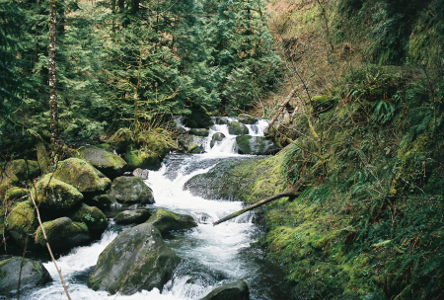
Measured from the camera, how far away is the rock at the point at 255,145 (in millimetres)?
13781

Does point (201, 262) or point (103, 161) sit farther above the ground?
point (103, 161)

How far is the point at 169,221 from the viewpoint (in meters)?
7.45

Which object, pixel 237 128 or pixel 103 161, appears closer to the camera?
pixel 103 161

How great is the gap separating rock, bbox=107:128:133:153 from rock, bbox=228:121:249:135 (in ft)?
22.5

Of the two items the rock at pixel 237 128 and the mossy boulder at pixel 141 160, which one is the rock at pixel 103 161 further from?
the rock at pixel 237 128

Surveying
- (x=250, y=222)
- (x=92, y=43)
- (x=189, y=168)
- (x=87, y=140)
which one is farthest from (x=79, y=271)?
(x=92, y=43)

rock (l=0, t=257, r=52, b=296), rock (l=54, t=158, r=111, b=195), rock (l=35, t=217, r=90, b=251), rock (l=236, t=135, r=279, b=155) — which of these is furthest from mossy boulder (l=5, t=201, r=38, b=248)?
rock (l=236, t=135, r=279, b=155)

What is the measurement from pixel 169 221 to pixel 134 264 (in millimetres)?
2358

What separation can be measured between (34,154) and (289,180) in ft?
30.0

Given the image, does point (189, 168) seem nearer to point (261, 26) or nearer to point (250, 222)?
point (250, 222)

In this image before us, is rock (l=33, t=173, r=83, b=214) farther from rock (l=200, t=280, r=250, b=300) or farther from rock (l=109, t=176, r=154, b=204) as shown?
rock (l=200, t=280, r=250, b=300)

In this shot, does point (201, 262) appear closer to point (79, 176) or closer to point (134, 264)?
point (134, 264)

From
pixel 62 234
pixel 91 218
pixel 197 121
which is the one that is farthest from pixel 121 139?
pixel 62 234

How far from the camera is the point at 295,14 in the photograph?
1812 cm
